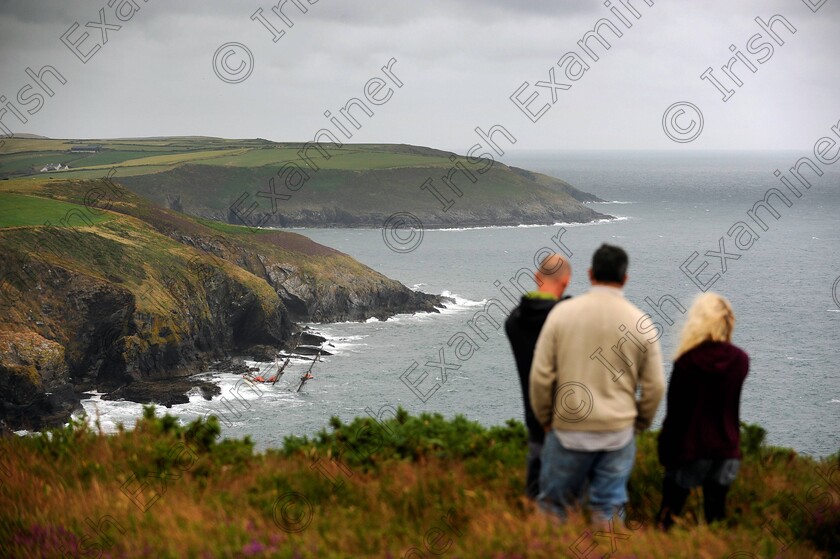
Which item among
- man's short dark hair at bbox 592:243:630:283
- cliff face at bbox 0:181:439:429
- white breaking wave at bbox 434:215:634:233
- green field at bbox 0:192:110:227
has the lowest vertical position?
cliff face at bbox 0:181:439:429

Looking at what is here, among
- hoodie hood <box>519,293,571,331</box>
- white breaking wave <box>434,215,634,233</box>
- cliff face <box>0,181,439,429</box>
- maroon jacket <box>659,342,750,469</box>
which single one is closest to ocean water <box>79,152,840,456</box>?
maroon jacket <box>659,342,750,469</box>

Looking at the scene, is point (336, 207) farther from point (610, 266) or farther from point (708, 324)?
point (610, 266)

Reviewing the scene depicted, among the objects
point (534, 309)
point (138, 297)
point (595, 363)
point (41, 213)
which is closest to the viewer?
point (595, 363)

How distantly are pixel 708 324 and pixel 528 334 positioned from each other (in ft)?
4.85

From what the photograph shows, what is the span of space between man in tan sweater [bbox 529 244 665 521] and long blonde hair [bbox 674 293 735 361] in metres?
0.46

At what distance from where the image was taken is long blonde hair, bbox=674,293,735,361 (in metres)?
7.32

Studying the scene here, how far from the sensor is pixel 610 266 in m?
7.05

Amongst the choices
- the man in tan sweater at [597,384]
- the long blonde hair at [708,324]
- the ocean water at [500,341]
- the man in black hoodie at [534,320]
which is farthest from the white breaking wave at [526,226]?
the man in tan sweater at [597,384]

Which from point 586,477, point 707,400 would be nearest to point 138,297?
point 586,477

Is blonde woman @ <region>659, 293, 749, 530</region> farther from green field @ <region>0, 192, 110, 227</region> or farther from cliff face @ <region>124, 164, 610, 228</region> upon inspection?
cliff face @ <region>124, 164, 610, 228</region>

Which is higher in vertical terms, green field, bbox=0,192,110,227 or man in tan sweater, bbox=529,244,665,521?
man in tan sweater, bbox=529,244,665,521

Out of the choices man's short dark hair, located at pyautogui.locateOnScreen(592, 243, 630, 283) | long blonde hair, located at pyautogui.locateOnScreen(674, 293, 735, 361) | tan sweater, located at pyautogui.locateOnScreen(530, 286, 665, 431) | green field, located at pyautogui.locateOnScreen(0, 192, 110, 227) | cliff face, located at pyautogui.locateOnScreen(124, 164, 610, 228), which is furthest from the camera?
cliff face, located at pyautogui.locateOnScreen(124, 164, 610, 228)

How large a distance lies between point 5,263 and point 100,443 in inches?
2326

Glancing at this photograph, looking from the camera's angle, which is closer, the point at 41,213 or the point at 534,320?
the point at 534,320
